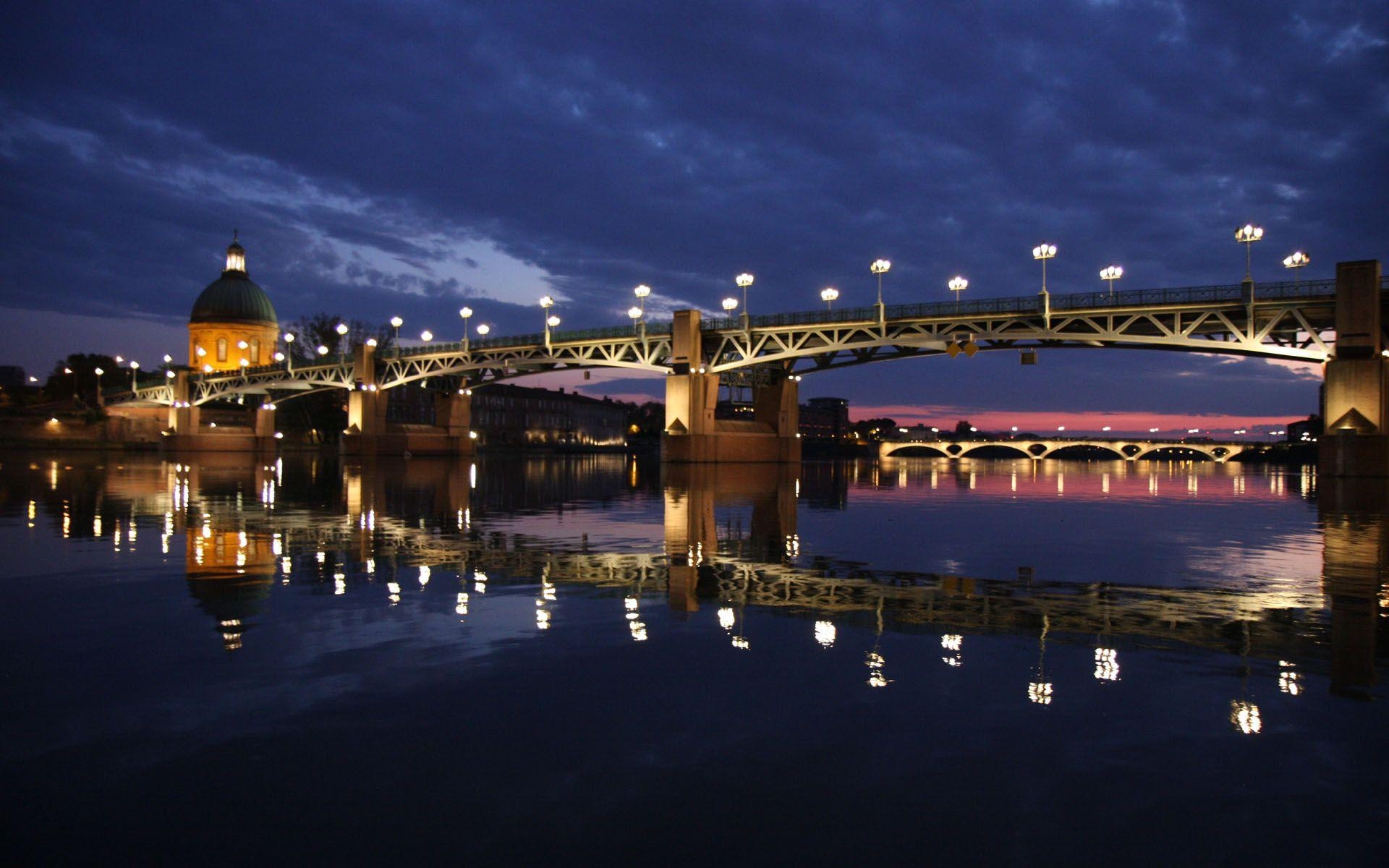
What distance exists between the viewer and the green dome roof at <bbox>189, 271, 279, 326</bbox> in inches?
6447

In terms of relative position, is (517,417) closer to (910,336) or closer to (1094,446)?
(1094,446)

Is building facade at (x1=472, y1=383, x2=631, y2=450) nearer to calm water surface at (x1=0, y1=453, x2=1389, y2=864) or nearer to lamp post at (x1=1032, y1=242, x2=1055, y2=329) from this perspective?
lamp post at (x1=1032, y1=242, x2=1055, y2=329)

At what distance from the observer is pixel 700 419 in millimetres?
72812

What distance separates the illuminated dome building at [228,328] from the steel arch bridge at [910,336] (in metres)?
71.4

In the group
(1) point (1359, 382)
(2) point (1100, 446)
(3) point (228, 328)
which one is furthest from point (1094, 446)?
(3) point (228, 328)

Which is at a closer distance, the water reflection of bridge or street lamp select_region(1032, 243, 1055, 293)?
the water reflection of bridge

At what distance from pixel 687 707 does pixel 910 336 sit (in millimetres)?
62998

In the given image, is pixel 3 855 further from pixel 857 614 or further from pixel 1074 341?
pixel 1074 341

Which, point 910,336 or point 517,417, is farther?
point 517,417

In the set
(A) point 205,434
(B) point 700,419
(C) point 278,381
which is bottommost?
(A) point 205,434

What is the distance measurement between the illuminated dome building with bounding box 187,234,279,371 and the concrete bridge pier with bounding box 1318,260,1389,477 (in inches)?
6187

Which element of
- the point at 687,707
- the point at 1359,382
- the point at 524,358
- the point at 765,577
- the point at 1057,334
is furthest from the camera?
the point at 524,358

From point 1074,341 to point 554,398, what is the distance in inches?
5821

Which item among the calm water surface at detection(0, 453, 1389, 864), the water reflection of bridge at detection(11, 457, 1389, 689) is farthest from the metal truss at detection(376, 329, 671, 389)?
the calm water surface at detection(0, 453, 1389, 864)
